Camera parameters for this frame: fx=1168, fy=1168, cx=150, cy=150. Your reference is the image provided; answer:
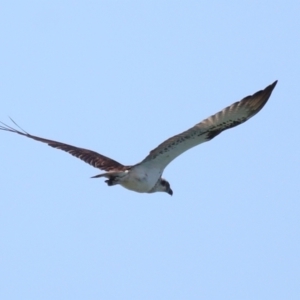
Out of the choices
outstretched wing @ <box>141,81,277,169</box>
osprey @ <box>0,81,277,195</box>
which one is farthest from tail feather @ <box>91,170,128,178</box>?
outstretched wing @ <box>141,81,277,169</box>

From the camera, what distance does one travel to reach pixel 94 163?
775 inches

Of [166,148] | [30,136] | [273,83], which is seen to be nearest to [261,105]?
[273,83]

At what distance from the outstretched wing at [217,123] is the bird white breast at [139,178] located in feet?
2.21

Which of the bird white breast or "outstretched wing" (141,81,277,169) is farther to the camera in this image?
the bird white breast

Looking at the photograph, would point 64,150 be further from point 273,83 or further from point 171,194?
point 273,83

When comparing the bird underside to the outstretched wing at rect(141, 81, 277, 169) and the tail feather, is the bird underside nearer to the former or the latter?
the tail feather

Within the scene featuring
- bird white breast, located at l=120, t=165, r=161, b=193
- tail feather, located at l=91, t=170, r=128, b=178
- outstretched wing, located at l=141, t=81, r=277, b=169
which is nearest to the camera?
outstretched wing, located at l=141, t=81, r=277, b=169

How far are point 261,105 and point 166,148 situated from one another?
5.44 ft

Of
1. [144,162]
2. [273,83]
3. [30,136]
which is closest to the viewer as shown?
[273,83]

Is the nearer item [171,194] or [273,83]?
[273,83]

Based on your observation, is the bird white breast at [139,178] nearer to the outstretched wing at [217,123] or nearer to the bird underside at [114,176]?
the bird underside at [114,176]

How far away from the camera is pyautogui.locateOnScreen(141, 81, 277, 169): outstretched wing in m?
17.4

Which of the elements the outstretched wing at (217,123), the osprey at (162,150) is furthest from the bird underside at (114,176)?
the outstretched wing at (217,123)

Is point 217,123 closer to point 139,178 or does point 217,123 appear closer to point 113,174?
point 139,178
